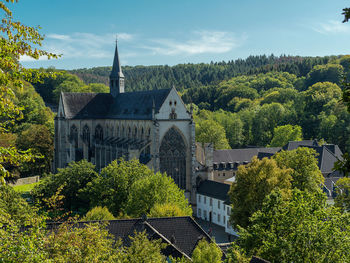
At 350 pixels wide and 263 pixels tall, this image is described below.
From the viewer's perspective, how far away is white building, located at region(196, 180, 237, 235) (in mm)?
52906

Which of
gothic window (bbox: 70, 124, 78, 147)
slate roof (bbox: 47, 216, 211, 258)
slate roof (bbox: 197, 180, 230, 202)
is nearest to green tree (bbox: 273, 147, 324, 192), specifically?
slate roof (bbox: 197, 180, 230, 202)

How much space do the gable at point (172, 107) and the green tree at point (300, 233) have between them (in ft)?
104

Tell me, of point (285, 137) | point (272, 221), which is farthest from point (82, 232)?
point (285, 137)

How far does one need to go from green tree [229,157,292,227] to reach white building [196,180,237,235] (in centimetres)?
1225

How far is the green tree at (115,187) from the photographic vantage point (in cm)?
4297

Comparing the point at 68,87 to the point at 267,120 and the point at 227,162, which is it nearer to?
the point at 267,120

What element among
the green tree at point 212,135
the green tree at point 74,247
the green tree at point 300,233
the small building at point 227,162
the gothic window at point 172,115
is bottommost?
the small building at point 227,162

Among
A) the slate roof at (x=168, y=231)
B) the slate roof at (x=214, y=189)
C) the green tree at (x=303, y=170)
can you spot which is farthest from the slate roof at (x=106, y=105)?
the slate roof at (x=168, y=231)

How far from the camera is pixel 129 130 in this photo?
2445 inches

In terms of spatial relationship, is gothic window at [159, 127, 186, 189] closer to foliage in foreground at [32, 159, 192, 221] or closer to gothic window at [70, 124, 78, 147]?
foliage in foreground at [32, 159, 192, 221]

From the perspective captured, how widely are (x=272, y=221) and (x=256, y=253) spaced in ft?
8.25

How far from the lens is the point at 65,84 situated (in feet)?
429

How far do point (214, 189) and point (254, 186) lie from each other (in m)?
17.9

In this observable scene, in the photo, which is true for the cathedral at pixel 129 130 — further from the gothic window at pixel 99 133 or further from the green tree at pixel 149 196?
the green tree at pixel 149 196
